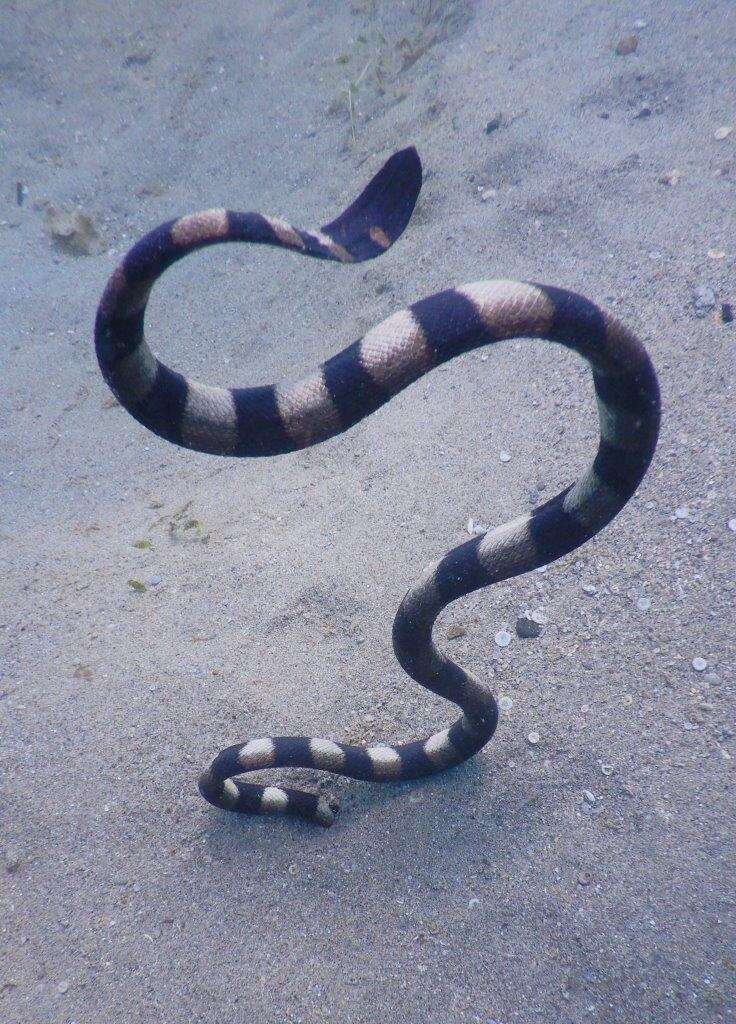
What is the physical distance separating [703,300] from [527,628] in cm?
168

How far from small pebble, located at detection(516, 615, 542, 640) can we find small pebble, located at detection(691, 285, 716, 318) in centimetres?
156

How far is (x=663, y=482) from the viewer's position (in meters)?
2.43

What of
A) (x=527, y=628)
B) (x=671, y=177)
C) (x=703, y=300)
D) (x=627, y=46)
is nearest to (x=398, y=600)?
(x=527, y=628)

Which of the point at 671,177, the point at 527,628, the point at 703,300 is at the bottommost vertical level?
the point at 527,628

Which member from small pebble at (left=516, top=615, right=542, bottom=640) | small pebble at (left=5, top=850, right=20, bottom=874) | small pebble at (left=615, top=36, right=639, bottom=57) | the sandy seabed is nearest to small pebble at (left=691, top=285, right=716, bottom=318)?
the sandy seabed

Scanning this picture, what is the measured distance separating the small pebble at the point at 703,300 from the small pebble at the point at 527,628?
1.56 metres

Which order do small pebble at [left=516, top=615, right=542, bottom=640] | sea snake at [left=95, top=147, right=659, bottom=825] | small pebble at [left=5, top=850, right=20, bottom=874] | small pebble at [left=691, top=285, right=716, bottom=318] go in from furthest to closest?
small pebble at [left=691, top=285, right=716, bottom=318] < small pebble at [left=516, top=615, right=542, bottom=640] < small pebble at [left=5, top=850, right=20, bottom=874] < sea snake at [left=95, top=147, right=659, bottom=825]

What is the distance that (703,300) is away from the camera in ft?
9.16

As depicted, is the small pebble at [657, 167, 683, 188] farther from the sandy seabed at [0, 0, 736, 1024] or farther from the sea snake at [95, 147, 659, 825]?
the sea snake at [95, 147, 659, 825]

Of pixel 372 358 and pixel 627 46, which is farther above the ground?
pixel 372 358

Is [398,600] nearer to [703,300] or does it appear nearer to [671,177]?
[703,300]

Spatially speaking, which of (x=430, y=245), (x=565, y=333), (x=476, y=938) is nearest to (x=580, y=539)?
(x=565, y=333)

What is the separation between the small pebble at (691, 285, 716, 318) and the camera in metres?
2.76

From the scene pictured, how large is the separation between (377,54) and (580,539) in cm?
539
